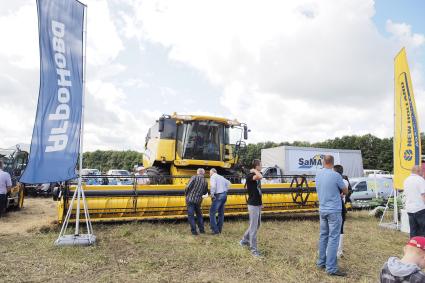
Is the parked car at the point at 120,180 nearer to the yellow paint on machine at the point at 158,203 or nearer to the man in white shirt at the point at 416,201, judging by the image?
the yellow paint on machine at the point at 158,203

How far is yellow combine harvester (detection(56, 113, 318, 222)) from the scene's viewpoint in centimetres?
858

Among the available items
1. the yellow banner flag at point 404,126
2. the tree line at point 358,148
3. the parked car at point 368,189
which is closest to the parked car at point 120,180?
the yellow banner flag at point 404,126

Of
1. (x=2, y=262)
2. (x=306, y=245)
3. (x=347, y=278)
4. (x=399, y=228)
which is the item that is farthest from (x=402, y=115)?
(x=2, y=262)

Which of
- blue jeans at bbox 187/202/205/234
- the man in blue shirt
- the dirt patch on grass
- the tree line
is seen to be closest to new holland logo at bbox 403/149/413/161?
the man in blue shirt

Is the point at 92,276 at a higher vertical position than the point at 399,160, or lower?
lower

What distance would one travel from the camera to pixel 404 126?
9.28 meters

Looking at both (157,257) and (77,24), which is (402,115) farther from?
(77,24)

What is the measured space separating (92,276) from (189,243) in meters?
2.39

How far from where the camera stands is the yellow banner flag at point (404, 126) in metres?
9.05

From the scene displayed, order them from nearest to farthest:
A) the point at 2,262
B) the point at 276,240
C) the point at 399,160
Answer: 1. the point at 2,262
2. the point at 276,240
3. the point at 399,160

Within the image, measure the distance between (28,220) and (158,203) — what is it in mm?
3993

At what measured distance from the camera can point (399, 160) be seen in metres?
9.29

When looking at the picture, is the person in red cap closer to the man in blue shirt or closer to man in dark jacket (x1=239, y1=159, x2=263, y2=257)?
the man in blue shirt

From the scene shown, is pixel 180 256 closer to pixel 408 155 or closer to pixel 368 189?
pixel 408 155
